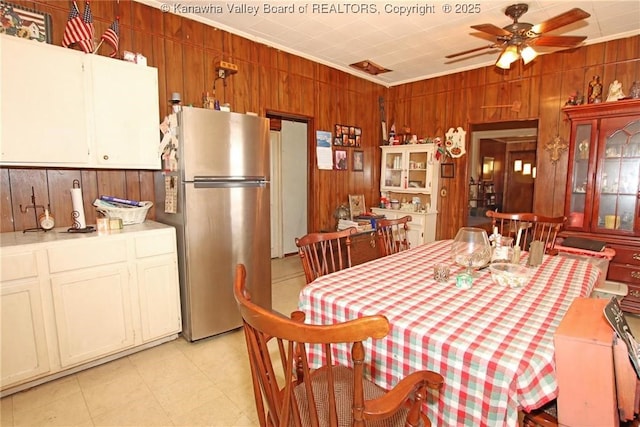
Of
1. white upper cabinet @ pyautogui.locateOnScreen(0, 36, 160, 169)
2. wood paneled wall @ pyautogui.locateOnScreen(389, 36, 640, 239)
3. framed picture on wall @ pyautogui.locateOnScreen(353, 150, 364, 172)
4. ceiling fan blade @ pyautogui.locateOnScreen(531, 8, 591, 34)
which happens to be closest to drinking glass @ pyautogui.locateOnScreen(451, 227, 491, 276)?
ceiling fan blade @ pyautogui.locateOnScreen(531, 8, 591, 34)

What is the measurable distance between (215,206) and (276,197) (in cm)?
263

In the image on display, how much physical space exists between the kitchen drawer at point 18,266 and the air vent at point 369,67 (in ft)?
12.4

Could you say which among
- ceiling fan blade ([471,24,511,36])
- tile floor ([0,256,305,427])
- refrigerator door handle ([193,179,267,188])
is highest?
ceiling fan blade ([471,24,511,36])

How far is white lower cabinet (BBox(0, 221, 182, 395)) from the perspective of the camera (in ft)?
6.33

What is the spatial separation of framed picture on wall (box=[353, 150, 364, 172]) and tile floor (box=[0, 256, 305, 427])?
3005mm

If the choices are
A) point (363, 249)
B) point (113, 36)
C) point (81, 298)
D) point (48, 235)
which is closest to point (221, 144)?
point (113, 36)

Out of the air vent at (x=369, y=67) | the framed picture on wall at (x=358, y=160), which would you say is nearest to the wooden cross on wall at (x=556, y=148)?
the air vent at (x=369, y=67)

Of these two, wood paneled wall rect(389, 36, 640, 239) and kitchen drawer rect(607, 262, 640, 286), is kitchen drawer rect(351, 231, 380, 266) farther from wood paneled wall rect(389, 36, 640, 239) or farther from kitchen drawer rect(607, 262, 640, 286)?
kitchen drawer rect(607, 262, 640, 286)

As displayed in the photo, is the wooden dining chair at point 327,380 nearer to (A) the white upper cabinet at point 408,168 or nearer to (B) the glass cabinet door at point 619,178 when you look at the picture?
(B) the glass cabinet door at point 619,178

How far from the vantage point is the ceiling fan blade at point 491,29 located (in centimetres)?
236

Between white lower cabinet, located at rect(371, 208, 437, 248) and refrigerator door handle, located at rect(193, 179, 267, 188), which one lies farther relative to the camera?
white lower cabinet, located at rect(371, 208, 437, 248)

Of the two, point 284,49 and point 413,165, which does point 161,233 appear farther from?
point 413,165

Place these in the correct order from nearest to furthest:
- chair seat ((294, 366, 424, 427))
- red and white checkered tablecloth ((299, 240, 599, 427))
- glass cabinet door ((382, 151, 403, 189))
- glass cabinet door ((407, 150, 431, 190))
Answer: red and white checkered tablecloth ((299, 240, 599, 427)) → chair seat ((294, 366, 424, 427)) → glass cabinet door ((407, 150, 431, 190)) → glass cabinet door ((382, 151, 403, 189))

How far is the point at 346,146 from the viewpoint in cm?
462
